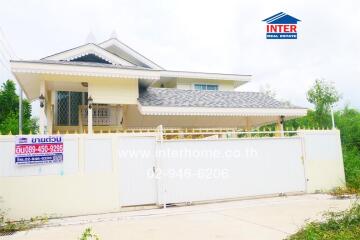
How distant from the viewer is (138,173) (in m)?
8.11

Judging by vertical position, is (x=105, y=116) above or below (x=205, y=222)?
above

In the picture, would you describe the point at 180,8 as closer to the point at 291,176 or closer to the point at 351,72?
the point at 291,176

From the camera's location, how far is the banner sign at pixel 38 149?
7.28m

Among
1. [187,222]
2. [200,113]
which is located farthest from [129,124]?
[187,222]

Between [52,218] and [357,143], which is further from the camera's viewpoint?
[357,143]

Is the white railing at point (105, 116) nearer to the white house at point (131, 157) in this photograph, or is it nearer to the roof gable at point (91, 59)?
the white house at point (131, 157)

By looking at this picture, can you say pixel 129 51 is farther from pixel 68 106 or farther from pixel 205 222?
pixel 205 222

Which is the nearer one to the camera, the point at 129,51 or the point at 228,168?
the point at 228,168

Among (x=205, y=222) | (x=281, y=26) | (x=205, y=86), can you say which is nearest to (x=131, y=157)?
(x=205, y=222)

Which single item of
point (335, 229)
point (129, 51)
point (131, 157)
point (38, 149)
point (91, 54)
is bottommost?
point (335, 229)

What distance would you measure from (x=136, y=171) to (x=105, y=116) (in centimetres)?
632

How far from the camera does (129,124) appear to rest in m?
14.8

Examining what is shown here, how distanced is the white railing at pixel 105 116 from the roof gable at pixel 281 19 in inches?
290

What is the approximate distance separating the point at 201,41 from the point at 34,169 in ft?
33.7
